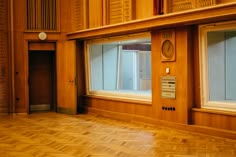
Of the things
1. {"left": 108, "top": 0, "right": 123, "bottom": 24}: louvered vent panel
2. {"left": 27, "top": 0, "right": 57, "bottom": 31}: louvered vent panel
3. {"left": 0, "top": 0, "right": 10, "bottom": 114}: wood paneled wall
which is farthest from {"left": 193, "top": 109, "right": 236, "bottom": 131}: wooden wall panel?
{"left": 0, "top": 0, "right": 10, "bottom": 114}: wood paneled wall

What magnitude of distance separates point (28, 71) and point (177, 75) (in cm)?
410

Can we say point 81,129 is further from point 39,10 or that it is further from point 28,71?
point 39,10

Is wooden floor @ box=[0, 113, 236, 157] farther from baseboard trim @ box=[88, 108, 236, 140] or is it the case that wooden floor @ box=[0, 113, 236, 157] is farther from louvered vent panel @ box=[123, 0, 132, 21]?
louvered vent panel @ box=[123, 0, 132, 21]

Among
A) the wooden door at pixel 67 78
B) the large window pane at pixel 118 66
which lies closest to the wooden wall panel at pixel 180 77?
the large window pane at pixel 118 66

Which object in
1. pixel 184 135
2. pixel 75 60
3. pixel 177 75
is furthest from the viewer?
pixel 75 60

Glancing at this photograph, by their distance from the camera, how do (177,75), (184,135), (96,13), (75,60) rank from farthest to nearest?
(75,60) → (96,13) → (177,75) → (184,135)

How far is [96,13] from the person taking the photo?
779 cm

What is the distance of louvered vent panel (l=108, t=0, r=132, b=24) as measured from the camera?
6.88 metres

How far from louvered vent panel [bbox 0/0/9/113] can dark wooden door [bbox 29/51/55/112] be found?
30.4 inches

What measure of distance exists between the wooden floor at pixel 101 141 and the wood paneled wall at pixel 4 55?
4.06 ft

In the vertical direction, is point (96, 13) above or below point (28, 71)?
above

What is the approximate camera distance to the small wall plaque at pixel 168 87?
632 cm

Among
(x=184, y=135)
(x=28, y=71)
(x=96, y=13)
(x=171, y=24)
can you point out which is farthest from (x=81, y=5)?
(x=184, y=135)

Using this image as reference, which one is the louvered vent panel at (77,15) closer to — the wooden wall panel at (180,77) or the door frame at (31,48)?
the door frame at (31,48)
